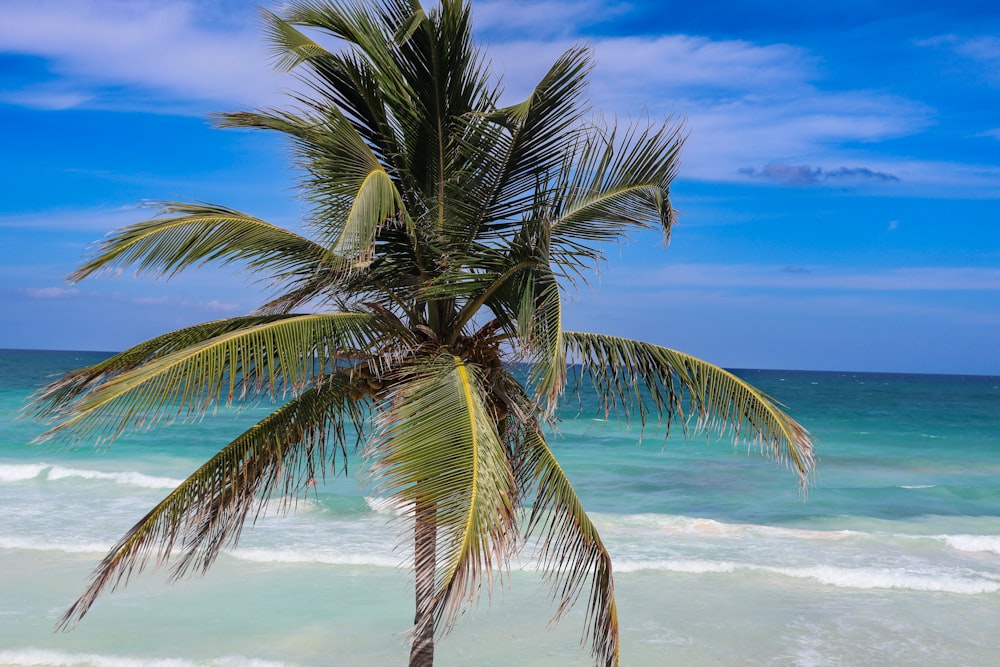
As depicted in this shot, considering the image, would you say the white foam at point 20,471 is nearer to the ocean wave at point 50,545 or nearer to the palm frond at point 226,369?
the ocean wave at point 50,545

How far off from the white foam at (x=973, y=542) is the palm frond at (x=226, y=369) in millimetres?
13771

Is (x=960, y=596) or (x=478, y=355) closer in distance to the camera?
(x=478, y=355)

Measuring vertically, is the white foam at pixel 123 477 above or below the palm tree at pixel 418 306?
below

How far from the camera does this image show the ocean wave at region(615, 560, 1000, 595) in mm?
12648

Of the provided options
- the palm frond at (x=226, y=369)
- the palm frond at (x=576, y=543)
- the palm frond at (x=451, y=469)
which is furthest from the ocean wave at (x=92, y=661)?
the palm frond at (x=451, y=469)

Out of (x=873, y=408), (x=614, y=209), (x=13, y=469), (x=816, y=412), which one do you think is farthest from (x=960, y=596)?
(x=873, y=408)

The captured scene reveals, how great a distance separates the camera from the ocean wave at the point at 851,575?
1265cm

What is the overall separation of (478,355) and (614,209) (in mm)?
1368

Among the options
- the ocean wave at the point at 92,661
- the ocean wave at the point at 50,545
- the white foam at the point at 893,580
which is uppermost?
the white foam at the point at 893,580

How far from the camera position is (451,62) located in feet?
20.1

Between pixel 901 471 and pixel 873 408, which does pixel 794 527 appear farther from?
pixel 873 408

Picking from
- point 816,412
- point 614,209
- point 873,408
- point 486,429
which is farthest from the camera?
point 873,408

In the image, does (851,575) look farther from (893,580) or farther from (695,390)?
(695,390)

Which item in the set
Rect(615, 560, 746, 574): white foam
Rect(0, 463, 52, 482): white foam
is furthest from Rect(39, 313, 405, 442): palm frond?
Rect(0, 463, 52, 482): white foam
